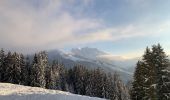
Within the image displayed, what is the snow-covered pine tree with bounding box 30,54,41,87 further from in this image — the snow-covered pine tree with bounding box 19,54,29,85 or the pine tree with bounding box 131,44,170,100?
the pine tree with bounding box 131,44,170,100

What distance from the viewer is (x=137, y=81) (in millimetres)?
48719

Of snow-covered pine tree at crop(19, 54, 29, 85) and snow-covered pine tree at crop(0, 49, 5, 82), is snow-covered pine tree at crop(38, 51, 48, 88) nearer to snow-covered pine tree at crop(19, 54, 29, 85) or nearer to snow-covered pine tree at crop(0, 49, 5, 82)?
snow-covered pine tree at crop(19, 54, 29, 85)

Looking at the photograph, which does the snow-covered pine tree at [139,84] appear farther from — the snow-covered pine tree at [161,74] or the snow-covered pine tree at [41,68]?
the snow-covered pine tree at [41,68]

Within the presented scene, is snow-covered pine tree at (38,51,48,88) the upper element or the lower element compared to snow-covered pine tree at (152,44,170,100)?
upper

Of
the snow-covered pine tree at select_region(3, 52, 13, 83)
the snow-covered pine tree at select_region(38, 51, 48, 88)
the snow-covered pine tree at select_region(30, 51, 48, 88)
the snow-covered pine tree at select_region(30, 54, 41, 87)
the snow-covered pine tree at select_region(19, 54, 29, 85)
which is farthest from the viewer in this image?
the snow-covered pine tree at select_region(19, 54, 29, 85)

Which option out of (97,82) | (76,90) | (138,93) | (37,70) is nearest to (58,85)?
(76,90)

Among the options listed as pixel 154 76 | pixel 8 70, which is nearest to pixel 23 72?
pixel 8 70

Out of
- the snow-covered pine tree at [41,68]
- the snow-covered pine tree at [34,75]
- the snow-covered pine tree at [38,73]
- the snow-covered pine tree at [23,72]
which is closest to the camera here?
→ the snow-covered pine tree at [34,75]

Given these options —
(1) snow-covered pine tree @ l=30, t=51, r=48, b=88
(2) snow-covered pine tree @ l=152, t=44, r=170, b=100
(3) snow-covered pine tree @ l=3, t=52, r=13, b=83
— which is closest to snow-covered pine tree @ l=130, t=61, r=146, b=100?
(2) snow-covered pine tree @ l=152, t=44, r=170, b=100

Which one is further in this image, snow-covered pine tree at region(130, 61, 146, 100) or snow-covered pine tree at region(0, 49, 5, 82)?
snow-covered pine tree at region(0, 49, 5, 82)

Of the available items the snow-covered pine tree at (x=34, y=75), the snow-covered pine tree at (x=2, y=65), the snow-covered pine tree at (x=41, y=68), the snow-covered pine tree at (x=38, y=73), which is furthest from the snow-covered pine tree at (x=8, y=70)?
the snow-covered pine tree at (x=41, y=68)

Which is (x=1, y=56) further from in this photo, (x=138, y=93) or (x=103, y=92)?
(x=138, y=93)

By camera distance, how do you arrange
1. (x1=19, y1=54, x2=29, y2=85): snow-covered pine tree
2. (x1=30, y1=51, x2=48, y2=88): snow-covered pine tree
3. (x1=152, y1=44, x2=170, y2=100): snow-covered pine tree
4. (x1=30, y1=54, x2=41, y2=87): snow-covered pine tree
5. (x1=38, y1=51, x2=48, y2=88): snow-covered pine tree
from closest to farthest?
(x1=152, y1=44, x2=170, y2=100): snow-covered pine tree, (x1=30, y1=54, x2=41, y2=87): snow-covered pine tree, (x1=30, y1=51, x2=48, y2=88): snow-covered pine tree, (x1=38, y1=51, x2=48, y2=88): snow-covered pine tree, (x1=19, y1=54, x2=29, y2=85): snow-covered pine tree

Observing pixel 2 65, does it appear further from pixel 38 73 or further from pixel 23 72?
pixel 38 73
